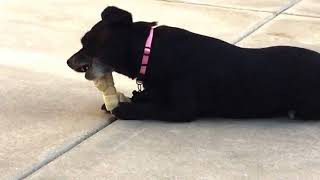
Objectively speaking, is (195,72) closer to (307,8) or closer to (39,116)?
(39,116)

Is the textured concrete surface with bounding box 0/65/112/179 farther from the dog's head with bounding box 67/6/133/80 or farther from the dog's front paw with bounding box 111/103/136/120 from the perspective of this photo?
the dog's head with bounding box 67/6/133/80

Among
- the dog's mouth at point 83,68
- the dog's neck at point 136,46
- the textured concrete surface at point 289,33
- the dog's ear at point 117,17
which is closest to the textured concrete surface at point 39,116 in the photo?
the dog's mouth at point 83,68

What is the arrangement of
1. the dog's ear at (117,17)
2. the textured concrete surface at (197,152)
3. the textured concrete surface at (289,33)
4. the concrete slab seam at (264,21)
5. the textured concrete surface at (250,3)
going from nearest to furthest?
the textured concrete surface at (197,152) < the dog's ear at (117,17) < the textured concrete surface at (289,33) < the concrete slab seam at (264,21) < the textured concrete surface at (250,3)

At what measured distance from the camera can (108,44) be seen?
4211 mm

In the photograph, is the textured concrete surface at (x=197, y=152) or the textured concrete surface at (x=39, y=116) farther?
the textured concrete surface at (x=39, y=116)

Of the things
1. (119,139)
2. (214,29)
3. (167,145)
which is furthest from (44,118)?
(214,29)

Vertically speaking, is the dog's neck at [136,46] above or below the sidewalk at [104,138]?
above

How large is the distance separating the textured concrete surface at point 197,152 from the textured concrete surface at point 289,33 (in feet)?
6.38

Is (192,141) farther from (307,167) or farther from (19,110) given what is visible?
(19,110)

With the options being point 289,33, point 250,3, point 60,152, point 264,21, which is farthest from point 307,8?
point 60,152

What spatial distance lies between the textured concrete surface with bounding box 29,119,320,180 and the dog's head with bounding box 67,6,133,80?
37cm

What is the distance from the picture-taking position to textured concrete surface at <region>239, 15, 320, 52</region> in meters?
6.24

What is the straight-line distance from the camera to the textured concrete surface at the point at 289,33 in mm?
6241

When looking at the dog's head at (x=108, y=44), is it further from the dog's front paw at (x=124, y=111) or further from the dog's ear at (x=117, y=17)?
the dog's front paw at (x=124, y=111)
